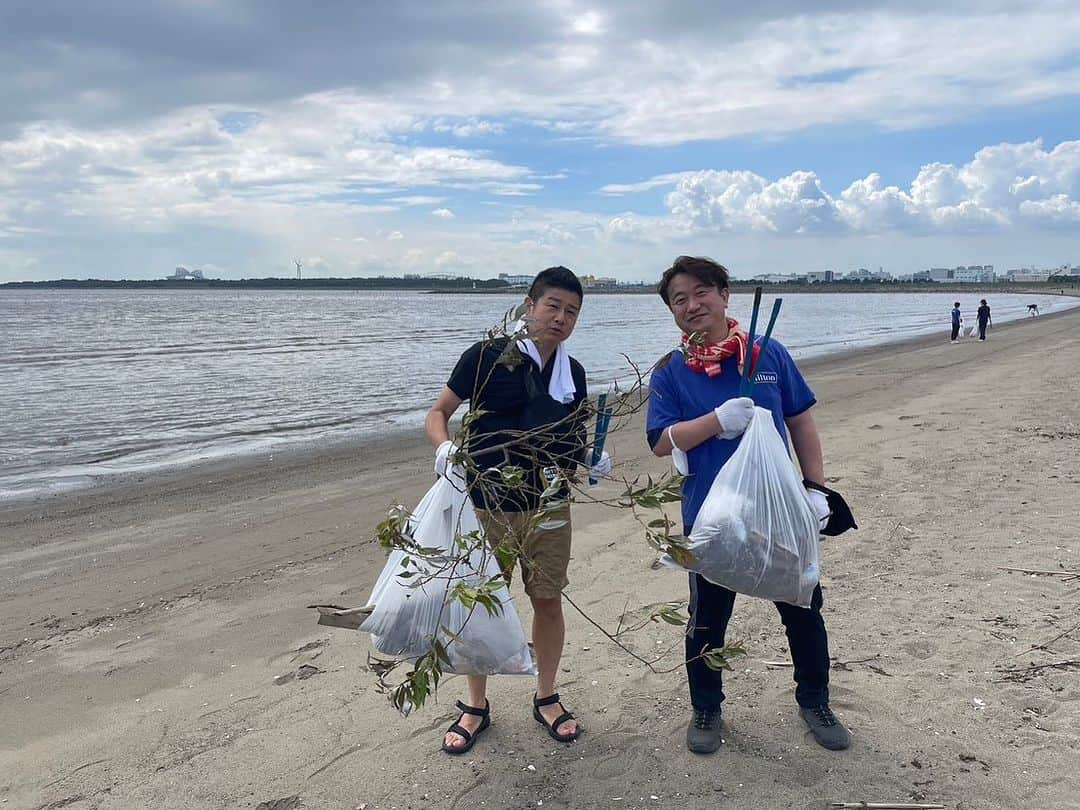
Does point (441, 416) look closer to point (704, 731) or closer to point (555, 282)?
point (555, 282)

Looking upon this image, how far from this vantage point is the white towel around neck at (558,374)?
3.02m

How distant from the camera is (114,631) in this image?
4734 mm

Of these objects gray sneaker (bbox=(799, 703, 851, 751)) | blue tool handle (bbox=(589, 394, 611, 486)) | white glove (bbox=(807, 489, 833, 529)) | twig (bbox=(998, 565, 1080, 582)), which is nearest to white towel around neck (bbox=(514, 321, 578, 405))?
blue tool handle (bbox=(589, 394, 611, 486))

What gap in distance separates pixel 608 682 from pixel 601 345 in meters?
28.4

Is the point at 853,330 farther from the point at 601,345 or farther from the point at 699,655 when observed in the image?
the point at 699,655

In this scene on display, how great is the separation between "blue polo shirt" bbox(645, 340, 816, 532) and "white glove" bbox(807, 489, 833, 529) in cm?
21

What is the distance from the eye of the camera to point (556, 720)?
3.17 meters

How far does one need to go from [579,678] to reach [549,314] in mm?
1684

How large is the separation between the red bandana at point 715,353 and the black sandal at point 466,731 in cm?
155

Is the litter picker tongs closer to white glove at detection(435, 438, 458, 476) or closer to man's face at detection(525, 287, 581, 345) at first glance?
man's face at detection(525, 287, 581, 345)

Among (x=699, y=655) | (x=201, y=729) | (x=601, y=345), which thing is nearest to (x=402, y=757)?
(x=201, y=729)

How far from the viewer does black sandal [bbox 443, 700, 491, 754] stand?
3.08 metres

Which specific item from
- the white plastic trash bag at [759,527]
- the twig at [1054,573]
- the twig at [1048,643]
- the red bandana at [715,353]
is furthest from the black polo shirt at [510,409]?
the twig at [1054,573]

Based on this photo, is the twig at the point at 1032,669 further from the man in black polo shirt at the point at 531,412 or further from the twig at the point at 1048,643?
the man in black polo shirt at the point at 531,412
